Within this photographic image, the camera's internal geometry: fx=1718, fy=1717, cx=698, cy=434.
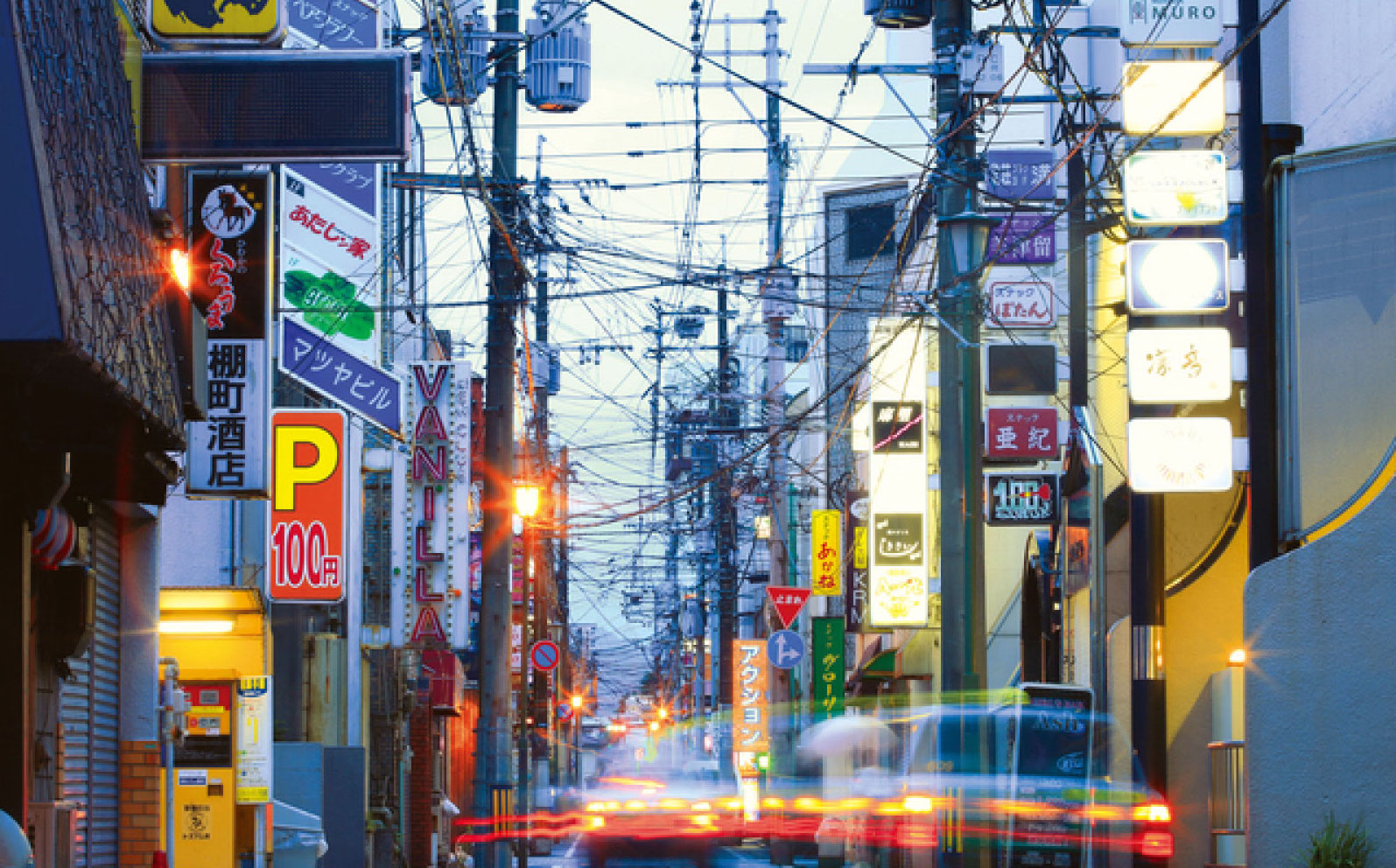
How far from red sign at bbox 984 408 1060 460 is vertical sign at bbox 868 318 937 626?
1815mm

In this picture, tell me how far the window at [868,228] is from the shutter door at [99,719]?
4411cm

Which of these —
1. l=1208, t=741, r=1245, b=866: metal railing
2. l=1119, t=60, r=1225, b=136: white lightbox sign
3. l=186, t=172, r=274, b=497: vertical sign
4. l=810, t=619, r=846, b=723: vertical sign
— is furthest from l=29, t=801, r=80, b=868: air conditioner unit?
l=810, t=619, r=846, b=723: vertical sign

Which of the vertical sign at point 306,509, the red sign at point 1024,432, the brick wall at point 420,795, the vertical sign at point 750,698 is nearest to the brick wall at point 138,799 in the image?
the vertical sign at point 306,509

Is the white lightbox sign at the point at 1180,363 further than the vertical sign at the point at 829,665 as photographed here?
No

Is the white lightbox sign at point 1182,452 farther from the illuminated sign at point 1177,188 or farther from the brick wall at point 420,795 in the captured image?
the brick wall at point 420,795

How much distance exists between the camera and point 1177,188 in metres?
18.0

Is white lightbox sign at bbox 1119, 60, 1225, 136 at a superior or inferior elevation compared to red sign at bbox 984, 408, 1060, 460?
superior

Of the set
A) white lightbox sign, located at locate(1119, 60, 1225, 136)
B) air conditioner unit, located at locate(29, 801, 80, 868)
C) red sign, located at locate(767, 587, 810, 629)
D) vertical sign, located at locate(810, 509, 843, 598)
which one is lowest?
air conditioner unit, located at locate(29, 801, 80, 868)

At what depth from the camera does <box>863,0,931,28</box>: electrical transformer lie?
2167 centimetres

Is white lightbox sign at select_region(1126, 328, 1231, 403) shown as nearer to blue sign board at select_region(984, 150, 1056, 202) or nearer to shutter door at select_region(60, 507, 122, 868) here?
shutter door at select_region(60, 507, 122, 868)

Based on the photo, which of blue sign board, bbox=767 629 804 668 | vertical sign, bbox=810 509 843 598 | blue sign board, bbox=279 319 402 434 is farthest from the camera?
vertical sign, bbox=810 509 843 598

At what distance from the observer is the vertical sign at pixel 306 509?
67.0 feet

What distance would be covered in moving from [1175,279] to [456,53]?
7784 millimetres

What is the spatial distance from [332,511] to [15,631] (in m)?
10.6
